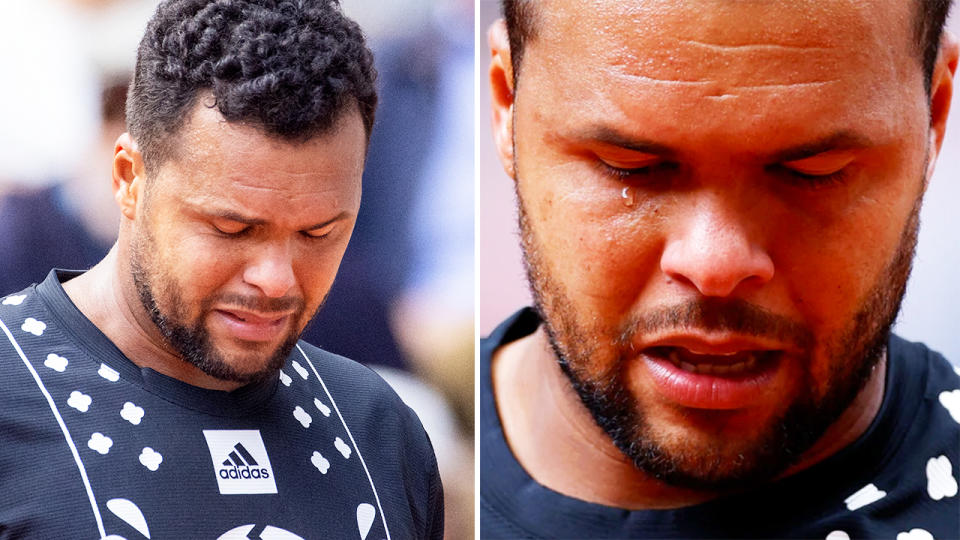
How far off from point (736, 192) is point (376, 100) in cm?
54

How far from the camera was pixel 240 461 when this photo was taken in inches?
52.4

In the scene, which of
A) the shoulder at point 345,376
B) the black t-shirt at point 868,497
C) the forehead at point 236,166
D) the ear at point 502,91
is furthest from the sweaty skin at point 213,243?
the black t-shirt at point 868,497

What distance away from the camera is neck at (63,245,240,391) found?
4.24 ft

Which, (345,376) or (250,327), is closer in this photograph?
(250,327)

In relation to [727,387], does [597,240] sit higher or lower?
higher

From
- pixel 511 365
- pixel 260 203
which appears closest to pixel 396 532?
pixel 511 365

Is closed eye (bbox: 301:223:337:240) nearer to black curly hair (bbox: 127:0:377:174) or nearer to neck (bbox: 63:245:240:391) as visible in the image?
black curly hair (bbox: 127:0:377:174)

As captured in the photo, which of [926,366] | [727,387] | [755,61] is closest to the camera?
[755,61]

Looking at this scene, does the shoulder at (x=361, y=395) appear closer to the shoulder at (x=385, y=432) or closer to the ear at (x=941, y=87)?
the shoulder at (x=385, y=432)

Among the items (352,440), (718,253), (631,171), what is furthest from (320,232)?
(718,253)

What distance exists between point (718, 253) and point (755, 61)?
0.23 metres

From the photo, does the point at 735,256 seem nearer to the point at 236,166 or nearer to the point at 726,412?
the point at 726,412

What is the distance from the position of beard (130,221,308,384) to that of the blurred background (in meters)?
0.37

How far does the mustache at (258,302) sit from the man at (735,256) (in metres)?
0.34
